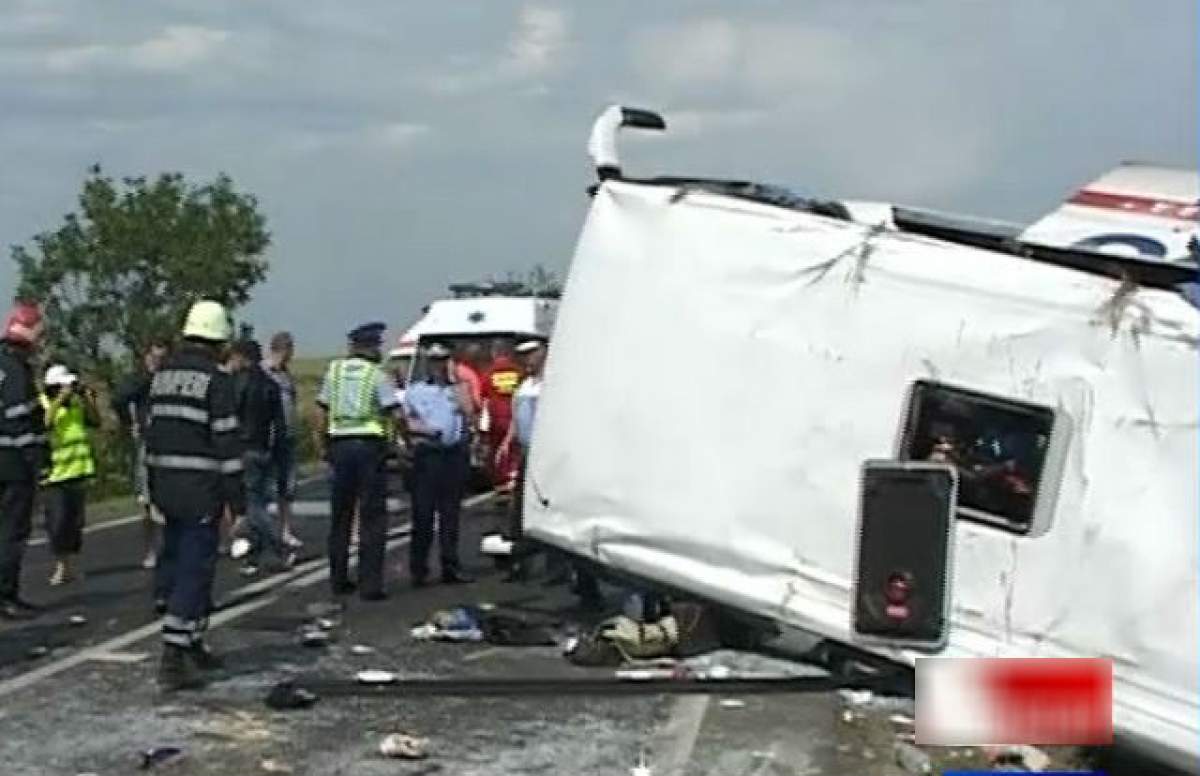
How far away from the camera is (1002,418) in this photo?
5.79 m

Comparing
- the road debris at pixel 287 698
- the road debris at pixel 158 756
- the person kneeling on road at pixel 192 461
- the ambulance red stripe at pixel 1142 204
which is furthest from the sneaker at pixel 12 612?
the ambulance red stripe at pixel 1142 204

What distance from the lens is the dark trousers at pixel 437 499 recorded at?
1602 centimetres

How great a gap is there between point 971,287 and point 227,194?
38734 mm

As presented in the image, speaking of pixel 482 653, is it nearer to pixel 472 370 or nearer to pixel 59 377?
pixel 59 377

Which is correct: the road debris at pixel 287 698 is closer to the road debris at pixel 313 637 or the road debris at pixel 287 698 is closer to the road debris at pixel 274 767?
the road debris at pixel 274 767

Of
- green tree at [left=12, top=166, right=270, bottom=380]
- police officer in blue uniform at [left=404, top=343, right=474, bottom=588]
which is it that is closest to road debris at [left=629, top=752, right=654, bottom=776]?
police officer in blue uniform at [left=404, top=343, right=474, bottom=588]

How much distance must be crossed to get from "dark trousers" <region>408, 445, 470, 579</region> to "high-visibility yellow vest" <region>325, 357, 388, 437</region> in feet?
2.99

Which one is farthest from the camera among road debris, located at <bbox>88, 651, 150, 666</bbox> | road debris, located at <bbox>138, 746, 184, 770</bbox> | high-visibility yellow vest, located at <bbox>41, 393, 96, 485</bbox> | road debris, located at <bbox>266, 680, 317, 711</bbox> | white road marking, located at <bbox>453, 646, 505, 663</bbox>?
A: high-visibility yellow vest, located at <bbox>41, 393, 96, 485</bbox>

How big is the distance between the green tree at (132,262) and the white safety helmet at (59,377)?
23883 millimetres

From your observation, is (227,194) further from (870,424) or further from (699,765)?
(870,424)

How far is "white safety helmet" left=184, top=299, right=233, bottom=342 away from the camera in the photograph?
36.4 feet

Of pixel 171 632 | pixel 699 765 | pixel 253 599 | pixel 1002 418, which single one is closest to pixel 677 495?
pixel 1002 418

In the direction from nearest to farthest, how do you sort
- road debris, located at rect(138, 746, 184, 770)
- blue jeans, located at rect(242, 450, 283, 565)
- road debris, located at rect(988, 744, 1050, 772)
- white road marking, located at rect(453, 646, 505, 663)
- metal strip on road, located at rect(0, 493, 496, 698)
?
1. road debris, located at rect(988, 744, 1050, 772)
2. road debris, located at rect(138, 746, 184, 770)
3. metal strip on road, located at rect(0, 493, 496, 698)
4. white road marking, located at rect(453, 646, 505, 663)
5. blue jeans, located at rect(242, 450, 283, 565)

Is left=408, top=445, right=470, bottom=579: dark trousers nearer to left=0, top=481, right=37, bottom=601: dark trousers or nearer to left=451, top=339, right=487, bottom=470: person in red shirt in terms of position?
left=451, top=339, right=487, bottom=470: person in red shirt
